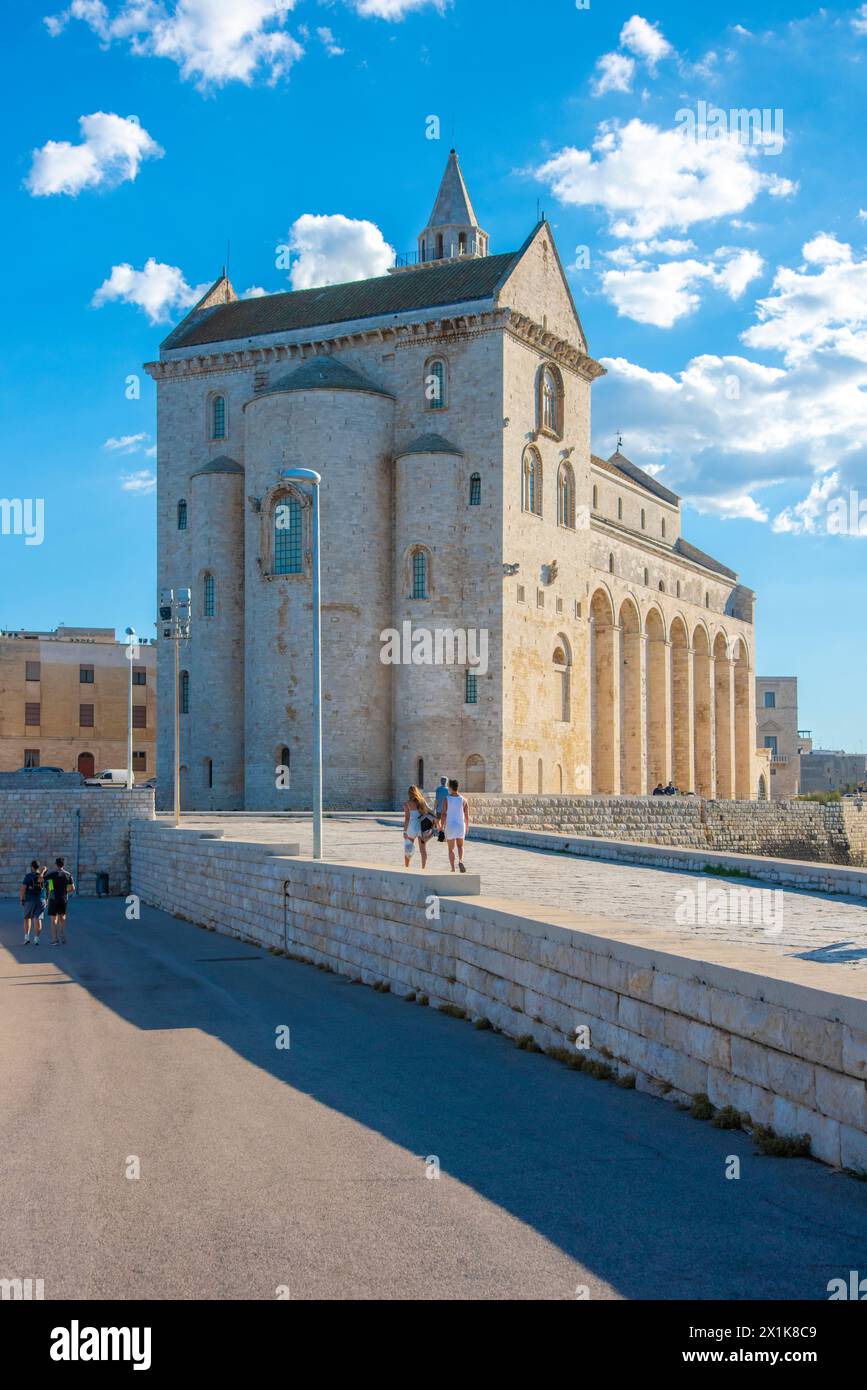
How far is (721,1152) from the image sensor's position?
21.1ft

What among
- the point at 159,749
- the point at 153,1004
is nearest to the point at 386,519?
the point at 159,749

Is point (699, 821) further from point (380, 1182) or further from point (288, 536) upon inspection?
point (380, 1182)

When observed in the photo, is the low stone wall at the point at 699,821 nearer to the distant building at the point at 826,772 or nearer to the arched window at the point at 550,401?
the arched window at the point at 550,401

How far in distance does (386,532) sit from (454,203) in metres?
18.9

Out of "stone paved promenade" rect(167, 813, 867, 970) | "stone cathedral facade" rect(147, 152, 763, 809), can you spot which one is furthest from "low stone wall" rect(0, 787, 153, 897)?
"stone paved promenade" rect(167, 813, 867, 970)

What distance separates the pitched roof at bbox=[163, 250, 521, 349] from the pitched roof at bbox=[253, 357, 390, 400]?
2.45 m

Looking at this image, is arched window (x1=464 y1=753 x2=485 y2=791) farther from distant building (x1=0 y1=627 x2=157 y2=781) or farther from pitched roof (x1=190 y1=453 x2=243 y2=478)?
distant building (x1=0 y1=627 x2=157 y2=781)

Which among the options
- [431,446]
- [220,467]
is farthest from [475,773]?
[220,467]

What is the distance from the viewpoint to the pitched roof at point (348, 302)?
44094mm

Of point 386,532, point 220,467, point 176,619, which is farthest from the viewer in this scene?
point 220,467

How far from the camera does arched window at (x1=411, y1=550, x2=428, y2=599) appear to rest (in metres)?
42.8

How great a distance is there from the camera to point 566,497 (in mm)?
46781
